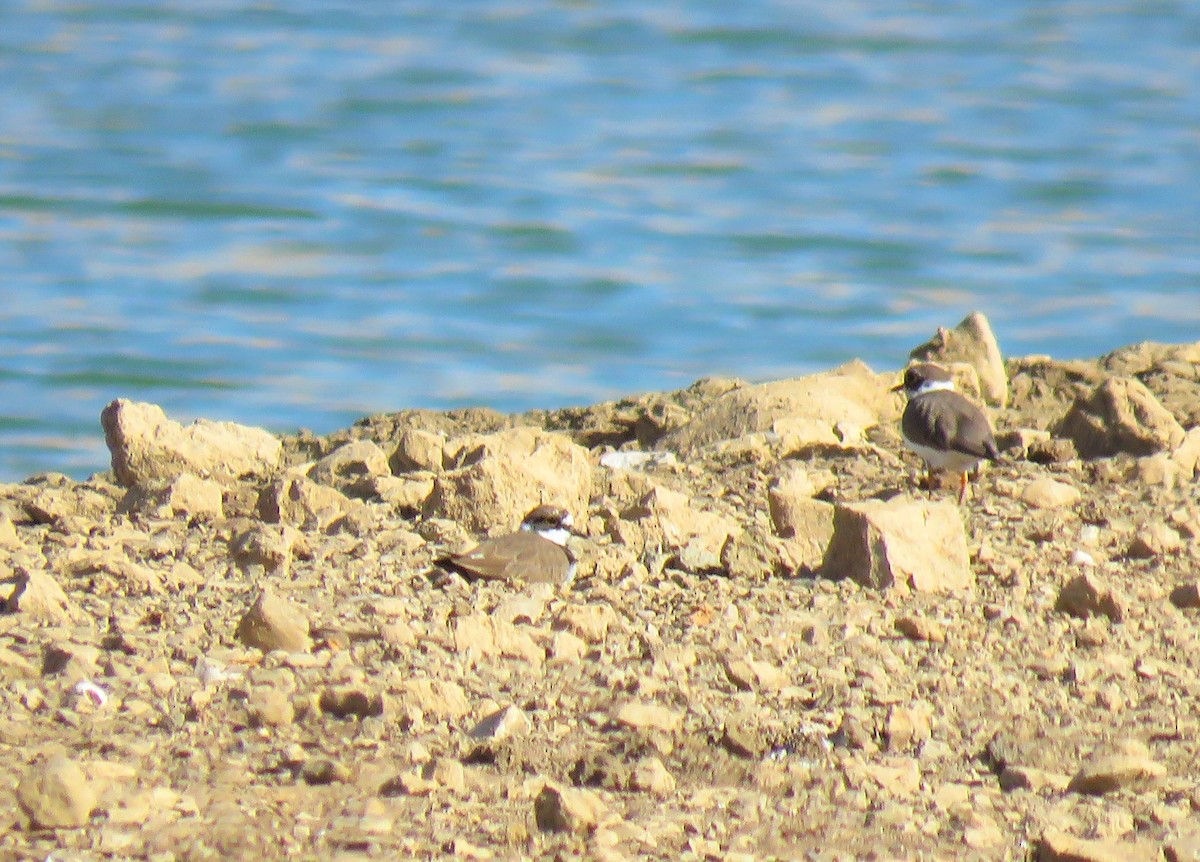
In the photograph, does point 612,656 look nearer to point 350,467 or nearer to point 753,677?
point 753,677

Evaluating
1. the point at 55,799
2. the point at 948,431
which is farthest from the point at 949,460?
the point at 55,799

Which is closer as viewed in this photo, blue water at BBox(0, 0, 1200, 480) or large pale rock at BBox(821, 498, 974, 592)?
large pale rock at BBox(821, 498, 974, 592)

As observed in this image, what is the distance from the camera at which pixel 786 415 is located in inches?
291

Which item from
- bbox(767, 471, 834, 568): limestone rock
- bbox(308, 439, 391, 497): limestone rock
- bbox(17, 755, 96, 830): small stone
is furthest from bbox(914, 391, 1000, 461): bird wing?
bbox(17, 755, 96, 830): small stone

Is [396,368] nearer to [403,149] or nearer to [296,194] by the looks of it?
[296,194]

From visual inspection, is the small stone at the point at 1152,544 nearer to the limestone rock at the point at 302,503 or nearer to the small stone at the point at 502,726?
the small stone at the point at 502,726

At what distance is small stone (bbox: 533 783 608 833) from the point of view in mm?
3893

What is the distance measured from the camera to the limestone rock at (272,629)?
4742 millimetres

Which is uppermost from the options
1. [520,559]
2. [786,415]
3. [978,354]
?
[978,354]

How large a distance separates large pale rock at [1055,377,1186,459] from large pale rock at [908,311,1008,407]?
3.52 feet

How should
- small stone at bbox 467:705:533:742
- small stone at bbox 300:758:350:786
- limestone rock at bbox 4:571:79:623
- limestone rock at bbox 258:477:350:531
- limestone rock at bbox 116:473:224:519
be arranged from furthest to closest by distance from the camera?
limestone rock at bbox 116:473:224:519 < limestone rock at bbox 258:477:350:531 < limestone rock at bbox 4:571:79:623 < small stone at bbox 467:705:533:742 < small stone at bbox 300:758:350:786

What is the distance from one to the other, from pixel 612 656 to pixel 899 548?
3.19 feet

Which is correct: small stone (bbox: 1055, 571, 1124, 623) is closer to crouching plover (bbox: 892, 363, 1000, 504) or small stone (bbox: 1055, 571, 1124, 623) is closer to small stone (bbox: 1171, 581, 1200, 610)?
small stone (bbox: 1171, 581, 1200, 610)

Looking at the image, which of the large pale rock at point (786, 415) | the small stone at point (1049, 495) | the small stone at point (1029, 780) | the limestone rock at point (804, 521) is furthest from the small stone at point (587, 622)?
the large pale rock at point (786, 415)
